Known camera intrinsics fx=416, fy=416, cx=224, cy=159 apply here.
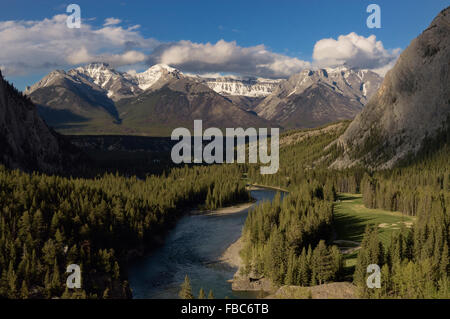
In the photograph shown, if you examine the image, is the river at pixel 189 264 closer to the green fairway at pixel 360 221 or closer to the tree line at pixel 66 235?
the tree line at pixel 66 235

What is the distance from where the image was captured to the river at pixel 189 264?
95213mm

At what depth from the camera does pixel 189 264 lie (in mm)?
113625

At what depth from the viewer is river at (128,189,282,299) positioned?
3749 inches

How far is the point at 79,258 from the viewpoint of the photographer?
95.8 meters

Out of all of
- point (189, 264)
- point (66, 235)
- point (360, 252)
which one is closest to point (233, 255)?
point (189, 264)

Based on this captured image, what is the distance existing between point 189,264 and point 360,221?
226 ft

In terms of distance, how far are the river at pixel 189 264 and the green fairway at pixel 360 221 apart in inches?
1290

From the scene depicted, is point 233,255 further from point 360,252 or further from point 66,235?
point 66,235

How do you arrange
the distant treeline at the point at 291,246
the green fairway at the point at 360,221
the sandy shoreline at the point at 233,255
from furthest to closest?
the green fairway at the point at 360,221
the sandy shoreline at the point at 233,255
the distant treeline at the point at 291,246

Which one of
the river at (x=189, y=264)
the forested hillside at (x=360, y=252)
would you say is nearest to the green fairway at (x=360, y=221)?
the forested hillside at (x=360, y=252)

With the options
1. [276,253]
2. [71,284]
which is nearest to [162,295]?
[71,284]

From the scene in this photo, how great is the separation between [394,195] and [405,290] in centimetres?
10344

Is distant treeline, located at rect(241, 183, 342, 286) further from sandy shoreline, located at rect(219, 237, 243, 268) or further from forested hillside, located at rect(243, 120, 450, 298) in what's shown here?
sandy shoreline, located at rect(219, 237, 243, 268)

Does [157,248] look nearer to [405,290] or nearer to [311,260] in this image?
[311,260]
